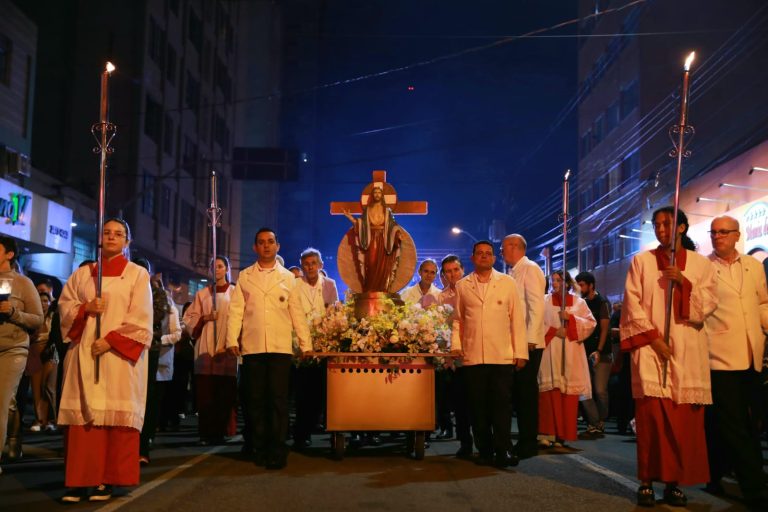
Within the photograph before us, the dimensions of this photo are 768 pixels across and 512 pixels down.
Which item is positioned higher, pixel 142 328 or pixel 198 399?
pixel 142 328

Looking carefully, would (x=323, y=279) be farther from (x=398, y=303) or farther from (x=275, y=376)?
(x=275, y=376)

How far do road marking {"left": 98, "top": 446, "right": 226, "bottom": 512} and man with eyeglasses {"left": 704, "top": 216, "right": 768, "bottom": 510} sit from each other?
4.75m

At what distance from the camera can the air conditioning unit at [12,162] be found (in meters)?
23.3

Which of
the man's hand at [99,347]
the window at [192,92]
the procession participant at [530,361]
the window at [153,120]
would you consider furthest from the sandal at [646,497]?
the window at [192,92]

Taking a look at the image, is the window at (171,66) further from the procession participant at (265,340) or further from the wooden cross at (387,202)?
the procession participant at (265,340)

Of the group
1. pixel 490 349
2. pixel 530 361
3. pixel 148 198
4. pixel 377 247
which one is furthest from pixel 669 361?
pixel 148 198

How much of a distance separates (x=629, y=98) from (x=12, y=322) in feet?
109

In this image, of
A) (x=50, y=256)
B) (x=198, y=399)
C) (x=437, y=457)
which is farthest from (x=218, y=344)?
(x=50, y=256)

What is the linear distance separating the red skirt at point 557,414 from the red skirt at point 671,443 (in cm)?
355

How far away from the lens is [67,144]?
33594mm

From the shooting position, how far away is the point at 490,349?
8.85m

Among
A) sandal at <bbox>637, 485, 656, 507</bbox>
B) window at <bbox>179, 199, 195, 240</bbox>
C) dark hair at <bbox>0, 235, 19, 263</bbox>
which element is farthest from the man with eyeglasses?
window at <bbox>179, 199, 195, 240</bbox>

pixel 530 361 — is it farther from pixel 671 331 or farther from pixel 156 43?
pixel 156 43

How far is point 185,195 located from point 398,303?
36755 mm
